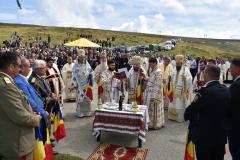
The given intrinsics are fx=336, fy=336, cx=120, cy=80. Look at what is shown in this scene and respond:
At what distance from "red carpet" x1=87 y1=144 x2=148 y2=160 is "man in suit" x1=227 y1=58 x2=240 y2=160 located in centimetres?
225

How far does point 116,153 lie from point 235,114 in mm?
2982

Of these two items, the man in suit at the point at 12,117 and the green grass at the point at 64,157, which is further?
the green grass at the point at 64,157

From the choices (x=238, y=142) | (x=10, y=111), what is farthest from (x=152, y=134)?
(x=10, y=111)

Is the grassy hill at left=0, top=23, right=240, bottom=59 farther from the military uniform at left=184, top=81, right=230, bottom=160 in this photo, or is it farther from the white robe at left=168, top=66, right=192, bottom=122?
the military uniform at left=184, top=81, right=230, bottom=160

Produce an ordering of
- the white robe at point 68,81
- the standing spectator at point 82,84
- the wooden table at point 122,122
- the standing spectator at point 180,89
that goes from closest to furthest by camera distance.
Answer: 1. the wooden table at point 122,122
2. the standing spectator at point 180,89
3. the standing spectator at point 82,84
4. the white robe at point 68,81

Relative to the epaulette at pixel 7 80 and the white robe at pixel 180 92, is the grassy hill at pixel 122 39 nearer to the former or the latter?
the white robe at pixel 180 92

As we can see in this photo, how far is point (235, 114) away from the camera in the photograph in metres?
4.88

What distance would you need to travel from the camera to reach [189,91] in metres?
10.4

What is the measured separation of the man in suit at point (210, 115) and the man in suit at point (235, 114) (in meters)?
0.26

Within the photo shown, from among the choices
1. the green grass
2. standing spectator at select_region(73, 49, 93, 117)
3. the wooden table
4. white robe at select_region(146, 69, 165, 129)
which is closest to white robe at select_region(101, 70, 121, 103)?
standing spectator at select_region(73, 49, 93, 117)

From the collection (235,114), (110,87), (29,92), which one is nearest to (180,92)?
(110,87)

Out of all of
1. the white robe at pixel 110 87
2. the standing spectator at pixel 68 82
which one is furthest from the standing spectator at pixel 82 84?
the standing spectator at pixel 68 82

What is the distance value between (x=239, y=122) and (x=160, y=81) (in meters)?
4.38

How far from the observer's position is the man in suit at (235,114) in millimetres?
4828
